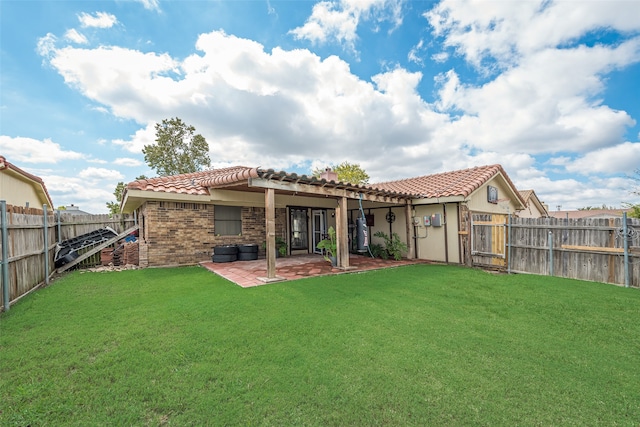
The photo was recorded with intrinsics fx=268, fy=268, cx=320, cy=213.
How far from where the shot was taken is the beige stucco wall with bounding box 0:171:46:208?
29.9 feet

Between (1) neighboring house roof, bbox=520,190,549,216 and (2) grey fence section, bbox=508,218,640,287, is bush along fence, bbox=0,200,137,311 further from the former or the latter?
(1) neighboring house roof, bbox=520,190,549,216

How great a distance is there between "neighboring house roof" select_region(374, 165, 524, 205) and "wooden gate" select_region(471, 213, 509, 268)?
99cm

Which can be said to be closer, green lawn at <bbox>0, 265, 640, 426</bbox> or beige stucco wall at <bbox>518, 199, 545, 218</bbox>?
green lawn at <bbox>0, 265, 640, 426</bbox>

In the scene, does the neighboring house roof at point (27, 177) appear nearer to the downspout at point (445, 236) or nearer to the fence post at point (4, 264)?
the fence post at point (4, 264)

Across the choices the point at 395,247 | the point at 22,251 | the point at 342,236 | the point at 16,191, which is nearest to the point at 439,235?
the point at 395,247

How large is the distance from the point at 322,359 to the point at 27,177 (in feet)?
44.5

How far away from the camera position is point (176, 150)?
23.2 m

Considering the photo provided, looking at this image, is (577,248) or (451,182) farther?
(451,182)

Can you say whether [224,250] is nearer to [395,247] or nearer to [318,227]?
[318,227]

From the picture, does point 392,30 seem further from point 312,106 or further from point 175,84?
point 175,84

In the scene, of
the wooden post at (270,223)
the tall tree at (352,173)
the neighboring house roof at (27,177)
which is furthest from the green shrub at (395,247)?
the tall tree at (352,173)

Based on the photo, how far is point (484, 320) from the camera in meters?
3.87

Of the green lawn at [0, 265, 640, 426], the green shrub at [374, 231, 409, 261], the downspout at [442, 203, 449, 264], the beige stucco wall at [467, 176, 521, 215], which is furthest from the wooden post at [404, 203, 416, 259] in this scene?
the green lawn at [0, 265, 640, 426]

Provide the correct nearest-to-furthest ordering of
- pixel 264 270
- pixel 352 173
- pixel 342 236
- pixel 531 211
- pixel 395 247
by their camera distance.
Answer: pixel 264 270 < pixel 342 236 < pixel 395 247 < pixel 531 211 < pixel 352 173
